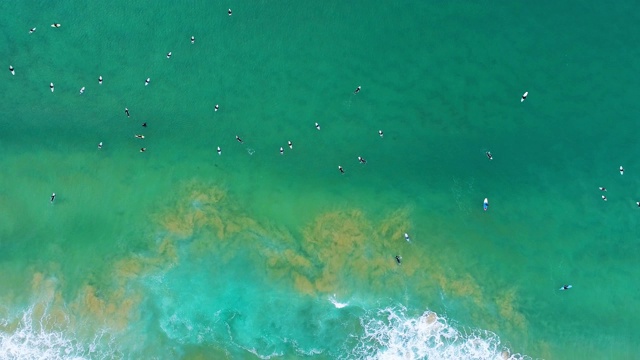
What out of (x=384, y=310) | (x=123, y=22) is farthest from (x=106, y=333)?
(x=123, y=22)

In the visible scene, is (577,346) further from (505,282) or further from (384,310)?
(384,310)

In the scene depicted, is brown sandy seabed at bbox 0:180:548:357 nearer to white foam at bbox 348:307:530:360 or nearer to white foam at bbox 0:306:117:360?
white foam at bbox 0:306:117:360

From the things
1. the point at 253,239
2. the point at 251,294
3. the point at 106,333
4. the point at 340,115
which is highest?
the point at 340,115

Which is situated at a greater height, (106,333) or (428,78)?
(428,78)

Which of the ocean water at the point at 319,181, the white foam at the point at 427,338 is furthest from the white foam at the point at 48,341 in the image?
the white foam at the point at 427,338

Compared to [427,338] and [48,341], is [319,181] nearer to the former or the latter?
[427,338]

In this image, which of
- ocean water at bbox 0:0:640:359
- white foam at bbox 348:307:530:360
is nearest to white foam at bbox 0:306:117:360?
ocean water at bbox 0:0:640:359

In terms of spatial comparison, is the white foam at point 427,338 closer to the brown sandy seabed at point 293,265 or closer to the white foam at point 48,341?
the brown sandy seabed at point 293,265
